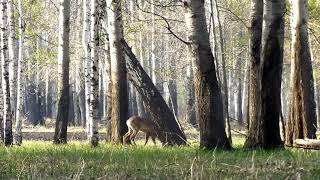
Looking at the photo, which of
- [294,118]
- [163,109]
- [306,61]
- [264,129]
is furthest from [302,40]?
[163,109]

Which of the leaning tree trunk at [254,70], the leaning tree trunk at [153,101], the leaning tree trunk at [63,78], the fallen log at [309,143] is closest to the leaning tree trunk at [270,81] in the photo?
the leaning tree trunk at [254,70]

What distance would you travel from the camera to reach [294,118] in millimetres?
12562

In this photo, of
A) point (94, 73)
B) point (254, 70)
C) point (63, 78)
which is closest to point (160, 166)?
point (254, 70)

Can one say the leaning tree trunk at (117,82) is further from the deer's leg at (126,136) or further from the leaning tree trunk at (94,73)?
the leaning tree trunk at (94,73)

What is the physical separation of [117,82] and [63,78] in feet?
11.5

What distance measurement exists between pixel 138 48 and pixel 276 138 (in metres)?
30.9

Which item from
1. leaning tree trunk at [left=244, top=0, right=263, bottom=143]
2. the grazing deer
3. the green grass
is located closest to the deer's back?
the grazing deer

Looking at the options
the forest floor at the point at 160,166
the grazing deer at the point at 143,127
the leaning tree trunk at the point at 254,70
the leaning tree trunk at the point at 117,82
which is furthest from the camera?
the grazing deer at the point at 143,127

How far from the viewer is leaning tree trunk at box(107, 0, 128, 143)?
1451 cm

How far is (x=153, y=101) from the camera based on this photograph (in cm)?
1563

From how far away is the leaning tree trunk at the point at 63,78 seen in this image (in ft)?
55.6

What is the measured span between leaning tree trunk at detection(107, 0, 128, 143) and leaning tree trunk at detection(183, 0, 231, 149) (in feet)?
14.0

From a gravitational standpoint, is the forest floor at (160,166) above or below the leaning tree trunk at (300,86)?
below

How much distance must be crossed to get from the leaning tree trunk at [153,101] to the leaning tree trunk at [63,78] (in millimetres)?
2578
